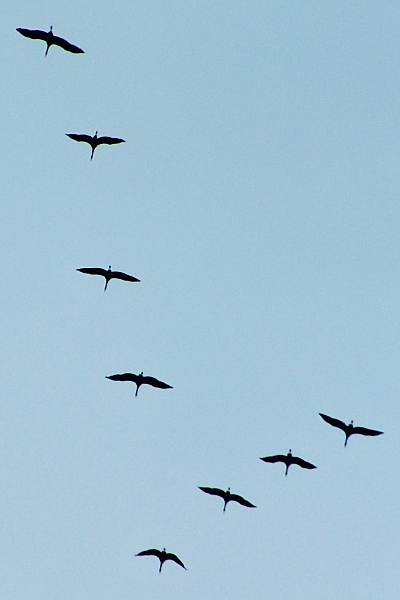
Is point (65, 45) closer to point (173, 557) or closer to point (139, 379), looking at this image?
point (139, 379)

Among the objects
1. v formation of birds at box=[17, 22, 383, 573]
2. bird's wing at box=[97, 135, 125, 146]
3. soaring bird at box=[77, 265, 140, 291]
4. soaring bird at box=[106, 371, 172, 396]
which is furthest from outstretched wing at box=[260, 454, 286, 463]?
bird's wing at box=[97, 135, 125, 146]

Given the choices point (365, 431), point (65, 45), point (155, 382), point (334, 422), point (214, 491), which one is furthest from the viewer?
point (214, 491)

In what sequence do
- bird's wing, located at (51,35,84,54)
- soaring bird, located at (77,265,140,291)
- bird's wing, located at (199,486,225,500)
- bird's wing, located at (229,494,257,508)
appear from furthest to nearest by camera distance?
bird's wing, located at (199,486,225,500) < bird's wing, located at (229,494,257,508) < soaring bird, located at (77,265,140,291) < bird's wing, located at (51,35,84,54)

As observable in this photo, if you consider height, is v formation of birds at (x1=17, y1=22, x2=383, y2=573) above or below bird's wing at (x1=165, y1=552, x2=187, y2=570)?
above

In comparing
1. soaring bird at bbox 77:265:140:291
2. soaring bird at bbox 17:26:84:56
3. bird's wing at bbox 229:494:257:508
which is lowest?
bird's wing at bbox 229:494:257:508

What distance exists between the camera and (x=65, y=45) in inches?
3204

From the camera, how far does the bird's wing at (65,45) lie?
266 feet

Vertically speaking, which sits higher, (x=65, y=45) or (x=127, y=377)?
(x=65, y=45)

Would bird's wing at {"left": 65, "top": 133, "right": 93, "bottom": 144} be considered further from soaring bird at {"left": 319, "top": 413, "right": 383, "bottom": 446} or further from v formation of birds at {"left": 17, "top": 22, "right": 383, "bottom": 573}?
soaring bird at {"left": 319, "top": 413, "right": 383, "bottom": 446}

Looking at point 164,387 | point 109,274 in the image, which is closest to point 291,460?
point 164,387

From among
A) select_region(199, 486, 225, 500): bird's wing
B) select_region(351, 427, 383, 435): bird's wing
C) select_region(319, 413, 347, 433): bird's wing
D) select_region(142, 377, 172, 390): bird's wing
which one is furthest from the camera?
select_region(199, 486, 225, 500): bird's wing

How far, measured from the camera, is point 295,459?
91.3 m

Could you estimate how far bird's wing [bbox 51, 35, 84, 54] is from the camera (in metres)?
81.1

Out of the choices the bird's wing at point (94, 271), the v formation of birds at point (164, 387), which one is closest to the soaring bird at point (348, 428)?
the v formation of birds at point (164, 387)
